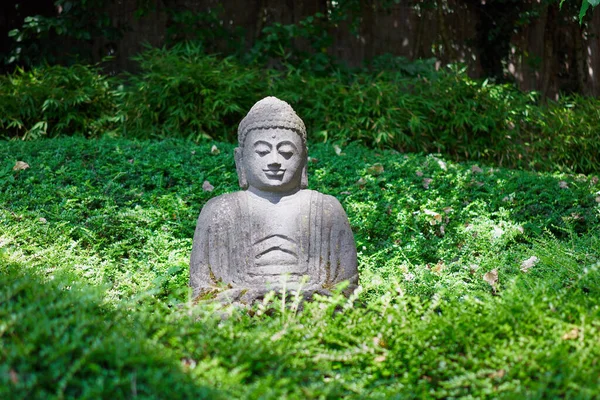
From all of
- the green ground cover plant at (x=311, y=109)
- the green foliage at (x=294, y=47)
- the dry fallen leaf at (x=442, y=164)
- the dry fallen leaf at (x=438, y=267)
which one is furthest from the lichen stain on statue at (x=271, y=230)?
the green foliage at (x=294, y=47)

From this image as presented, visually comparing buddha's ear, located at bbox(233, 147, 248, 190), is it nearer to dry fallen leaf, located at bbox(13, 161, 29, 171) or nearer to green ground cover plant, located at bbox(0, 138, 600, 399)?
green ground cover plant, located at bbox(0, 138, 600, 399)

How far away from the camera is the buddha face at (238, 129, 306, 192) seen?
12.8 feet

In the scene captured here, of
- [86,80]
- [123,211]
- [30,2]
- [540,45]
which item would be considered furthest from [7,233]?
[540,45]

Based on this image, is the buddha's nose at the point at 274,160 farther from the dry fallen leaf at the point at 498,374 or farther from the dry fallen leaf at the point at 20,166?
the dry fallen leaf at the point at 20,166

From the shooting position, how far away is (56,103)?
26.0ft

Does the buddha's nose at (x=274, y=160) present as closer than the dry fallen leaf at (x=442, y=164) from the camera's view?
Yes

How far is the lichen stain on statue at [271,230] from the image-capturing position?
3.88 meters

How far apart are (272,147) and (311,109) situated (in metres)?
4.32

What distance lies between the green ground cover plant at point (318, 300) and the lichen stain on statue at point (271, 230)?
26 centimetres

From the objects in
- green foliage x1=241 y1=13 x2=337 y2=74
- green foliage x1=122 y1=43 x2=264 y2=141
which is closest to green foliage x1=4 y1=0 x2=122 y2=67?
green foliage x1=122 y1=43 x2=264 y2=141

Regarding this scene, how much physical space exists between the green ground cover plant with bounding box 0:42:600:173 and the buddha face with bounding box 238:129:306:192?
155 inches

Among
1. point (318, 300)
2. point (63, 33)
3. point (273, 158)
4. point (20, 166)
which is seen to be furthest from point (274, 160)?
point (63, 33)

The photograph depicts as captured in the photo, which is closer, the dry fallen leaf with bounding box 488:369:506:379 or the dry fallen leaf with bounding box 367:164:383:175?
the dry fallen leaf with bounding box 488:369:506:379

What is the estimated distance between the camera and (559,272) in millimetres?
4250
